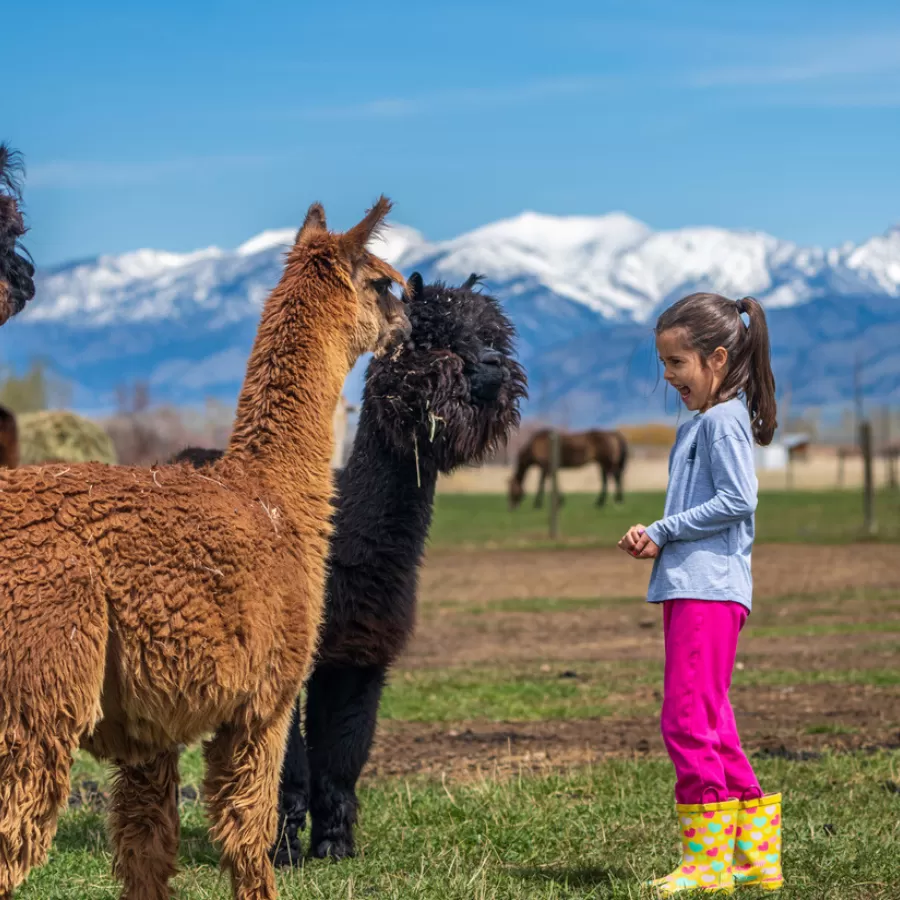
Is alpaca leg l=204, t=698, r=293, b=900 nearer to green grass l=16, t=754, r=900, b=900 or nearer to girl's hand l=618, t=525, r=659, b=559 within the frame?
green grass l=16, t=754, r=900, b=900

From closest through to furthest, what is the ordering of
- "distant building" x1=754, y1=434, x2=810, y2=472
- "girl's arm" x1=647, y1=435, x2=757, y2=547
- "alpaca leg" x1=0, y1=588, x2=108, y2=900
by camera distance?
1. "alpaca leg" x1=0, y1=588, x2=108, y2=900
2. "girl's arm" x1=647, y1=435, x2=757, y2=547
3. "distant building" x1=754, y1=434, x2=810, y2=472

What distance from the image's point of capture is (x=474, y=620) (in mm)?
14594

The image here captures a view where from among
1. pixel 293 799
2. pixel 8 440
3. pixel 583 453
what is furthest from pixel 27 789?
pixel 583 453

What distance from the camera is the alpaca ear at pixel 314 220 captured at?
4.55 m

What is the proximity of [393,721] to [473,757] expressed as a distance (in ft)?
4.85

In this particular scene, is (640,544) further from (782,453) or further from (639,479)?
(782,453)

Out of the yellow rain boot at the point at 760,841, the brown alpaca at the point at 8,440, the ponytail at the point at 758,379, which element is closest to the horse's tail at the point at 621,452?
the brown alpaca at the point at 8,440

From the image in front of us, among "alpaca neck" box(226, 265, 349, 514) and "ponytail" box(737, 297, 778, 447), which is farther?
"ponytail" box(737, 297, 778, 447)

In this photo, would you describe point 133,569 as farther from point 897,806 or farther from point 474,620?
point 474,620

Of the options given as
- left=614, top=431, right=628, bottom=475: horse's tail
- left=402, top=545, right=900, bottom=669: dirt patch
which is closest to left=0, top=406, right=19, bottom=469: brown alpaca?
left=402, top=545, right=900, bottom=669: dirt patch

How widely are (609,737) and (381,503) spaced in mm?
3087

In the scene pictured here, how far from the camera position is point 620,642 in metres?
12.7

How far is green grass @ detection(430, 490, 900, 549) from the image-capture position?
25000mm

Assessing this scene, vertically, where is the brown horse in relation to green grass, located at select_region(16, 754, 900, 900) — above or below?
above
